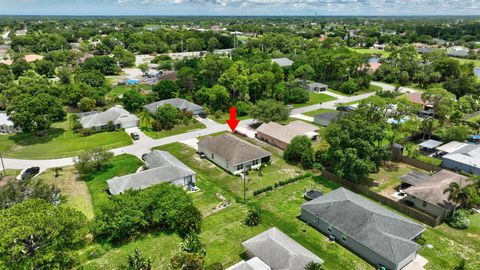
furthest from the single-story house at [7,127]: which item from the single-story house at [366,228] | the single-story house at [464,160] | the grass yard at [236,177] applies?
the single-story house at [464,160]

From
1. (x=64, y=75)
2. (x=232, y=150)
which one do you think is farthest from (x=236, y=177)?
(x=64, y=75)

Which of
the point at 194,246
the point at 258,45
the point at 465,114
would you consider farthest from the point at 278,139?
the point at 258,45

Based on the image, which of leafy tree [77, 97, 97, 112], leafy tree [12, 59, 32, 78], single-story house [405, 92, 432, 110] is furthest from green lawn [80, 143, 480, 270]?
leafy tree [12, 59, 32, 78]

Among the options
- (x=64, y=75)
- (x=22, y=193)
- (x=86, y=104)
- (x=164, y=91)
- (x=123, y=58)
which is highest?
(x=123, y=58)

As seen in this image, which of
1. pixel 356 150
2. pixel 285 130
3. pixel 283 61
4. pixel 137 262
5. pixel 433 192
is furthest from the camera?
pixel 283 61

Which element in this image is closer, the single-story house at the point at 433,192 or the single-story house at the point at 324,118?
the single-story house at the point at 433,192

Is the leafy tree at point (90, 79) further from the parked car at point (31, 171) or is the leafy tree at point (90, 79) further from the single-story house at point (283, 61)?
the single-story house at point (283, 61)

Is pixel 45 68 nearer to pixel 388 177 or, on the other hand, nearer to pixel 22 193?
pixel 22 193
